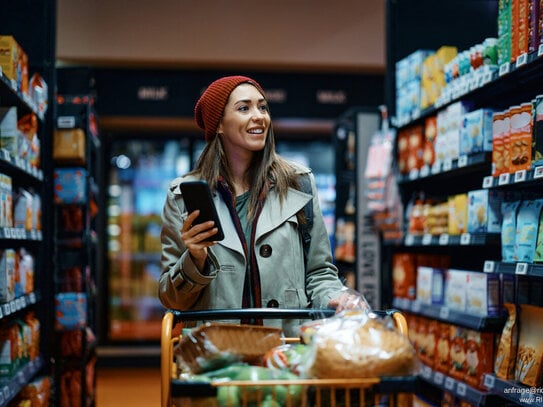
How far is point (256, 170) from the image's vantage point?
8.07ft

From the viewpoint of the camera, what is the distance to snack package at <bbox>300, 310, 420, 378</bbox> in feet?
4.79

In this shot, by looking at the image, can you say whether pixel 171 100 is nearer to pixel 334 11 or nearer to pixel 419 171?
pixel 334 11

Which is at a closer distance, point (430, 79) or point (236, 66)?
point (430, 79)

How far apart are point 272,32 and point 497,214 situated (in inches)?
173

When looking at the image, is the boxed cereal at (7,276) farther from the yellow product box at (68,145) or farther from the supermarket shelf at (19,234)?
the yellow product box at (68,145)

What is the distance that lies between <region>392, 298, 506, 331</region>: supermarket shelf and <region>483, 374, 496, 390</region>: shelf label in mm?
239

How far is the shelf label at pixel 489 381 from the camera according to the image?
335cm

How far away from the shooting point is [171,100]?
764 cm

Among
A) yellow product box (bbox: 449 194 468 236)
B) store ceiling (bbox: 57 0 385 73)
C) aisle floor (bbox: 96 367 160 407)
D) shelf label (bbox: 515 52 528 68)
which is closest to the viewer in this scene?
shelf label (bbox: 515 52 528 68)

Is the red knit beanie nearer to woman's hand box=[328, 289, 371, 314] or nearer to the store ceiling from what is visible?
woman's hand box=[328, 289, 371, 314]

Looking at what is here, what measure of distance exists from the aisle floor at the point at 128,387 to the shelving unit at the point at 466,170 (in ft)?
8.35

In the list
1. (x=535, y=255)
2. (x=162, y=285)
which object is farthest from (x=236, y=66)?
(x=162, y=285)

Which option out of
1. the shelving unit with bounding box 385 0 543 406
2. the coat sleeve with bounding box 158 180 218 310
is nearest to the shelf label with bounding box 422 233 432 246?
the shelving unit with bounding box 385 0 543 406

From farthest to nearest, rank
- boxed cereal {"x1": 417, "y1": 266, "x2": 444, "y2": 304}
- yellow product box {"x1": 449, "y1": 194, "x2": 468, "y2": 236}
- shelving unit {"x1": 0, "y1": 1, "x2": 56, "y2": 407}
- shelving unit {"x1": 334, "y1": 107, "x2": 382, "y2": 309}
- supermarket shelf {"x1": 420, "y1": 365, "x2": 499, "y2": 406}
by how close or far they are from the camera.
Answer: shelving unit {"x1": 334, "y1": 107, "x2": 382, "y2": 309} → shelving unit {"x1": 0, "y1": 1, "x2": 56, "y2": 407} → boxed cereal {"x1": 417, "y1": 266, "x2": 444, "y2": 304} → yellow product box {"x1": 449, "y1": 194, "x2": 468, "y2": 236} → supermarket shelf {"x1": 420, "y1": 365, "x2": 499, "y2": 406}
